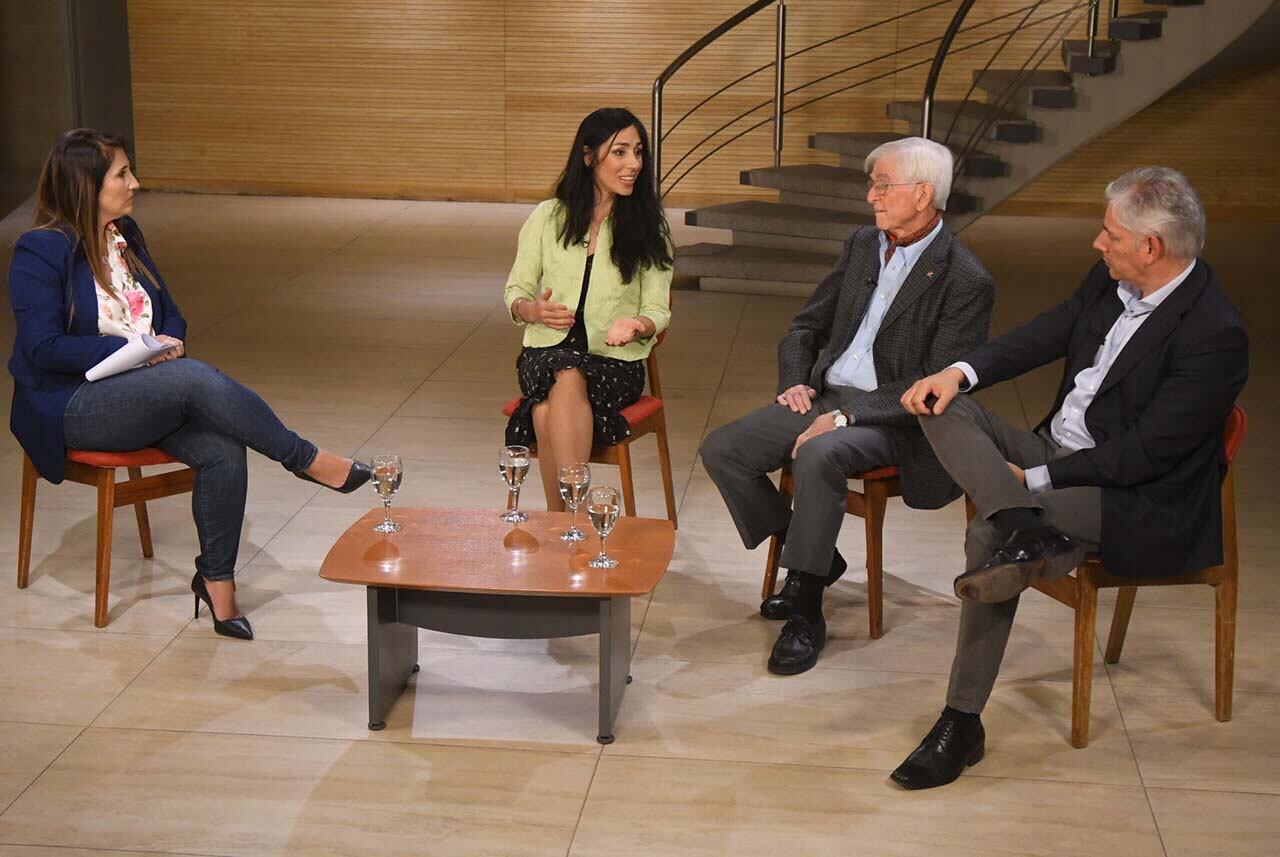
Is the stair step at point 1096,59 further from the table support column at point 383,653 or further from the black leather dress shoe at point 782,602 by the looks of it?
the table support column at point 383,653

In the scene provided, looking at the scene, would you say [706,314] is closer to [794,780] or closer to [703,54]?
[703,54]

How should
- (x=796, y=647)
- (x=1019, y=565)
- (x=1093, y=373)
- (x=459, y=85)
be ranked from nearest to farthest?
(x=1019, y=565) → (x=1093, y=373) → (x=796, y=647) → (x=459, y=85)

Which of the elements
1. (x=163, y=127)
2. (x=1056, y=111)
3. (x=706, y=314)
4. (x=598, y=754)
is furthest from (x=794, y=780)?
(x=163, y=127)

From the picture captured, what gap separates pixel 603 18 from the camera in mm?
10906

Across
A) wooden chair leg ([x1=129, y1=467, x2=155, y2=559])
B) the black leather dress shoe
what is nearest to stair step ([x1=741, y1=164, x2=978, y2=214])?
the black leather dress shoe

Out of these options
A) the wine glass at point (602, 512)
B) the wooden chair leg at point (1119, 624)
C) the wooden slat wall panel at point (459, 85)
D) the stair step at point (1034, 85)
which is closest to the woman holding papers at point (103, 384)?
the wine glass at point (602, 512)

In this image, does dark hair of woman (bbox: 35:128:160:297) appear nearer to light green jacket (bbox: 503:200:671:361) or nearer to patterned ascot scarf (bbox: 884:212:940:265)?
light green jacket (bbox: 503:200:671:361)

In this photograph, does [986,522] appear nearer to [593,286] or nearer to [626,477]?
[626,477]

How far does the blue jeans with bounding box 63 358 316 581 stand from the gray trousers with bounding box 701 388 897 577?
110 centimetres

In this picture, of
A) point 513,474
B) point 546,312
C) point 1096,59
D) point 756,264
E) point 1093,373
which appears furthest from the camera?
point 756,264

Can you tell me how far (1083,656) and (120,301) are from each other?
246 cm

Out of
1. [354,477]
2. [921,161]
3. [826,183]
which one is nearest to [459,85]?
[826,183]

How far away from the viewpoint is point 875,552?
3.67 m

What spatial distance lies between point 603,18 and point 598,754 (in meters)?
8.58
